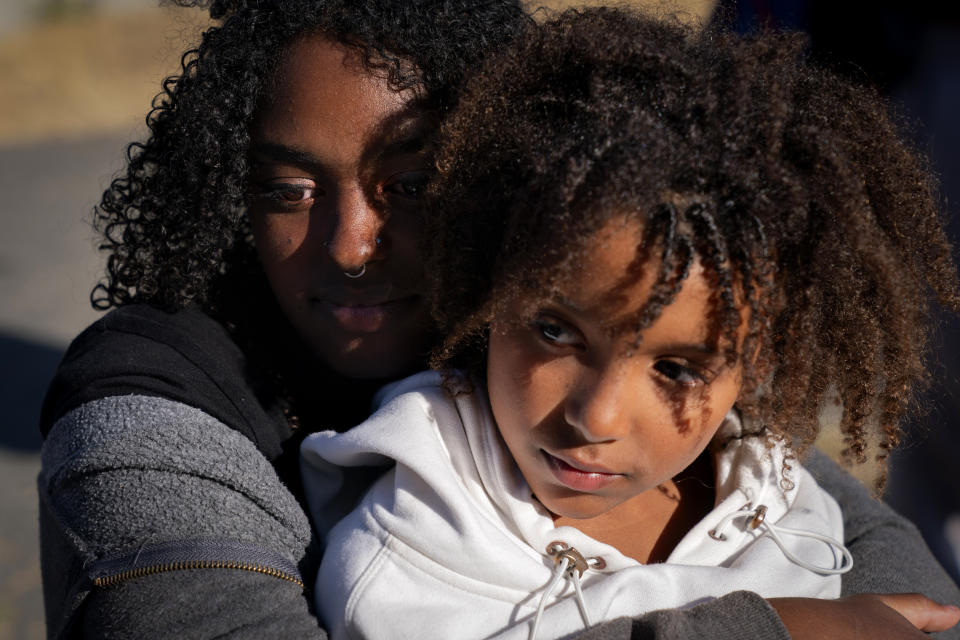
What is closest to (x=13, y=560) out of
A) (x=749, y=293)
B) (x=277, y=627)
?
(x=277, y=627)

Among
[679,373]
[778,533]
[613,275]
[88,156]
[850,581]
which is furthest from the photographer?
[88,156]

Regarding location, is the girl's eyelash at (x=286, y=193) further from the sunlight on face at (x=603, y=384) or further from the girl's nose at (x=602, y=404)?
the girl's nose at (x=602, y=404)

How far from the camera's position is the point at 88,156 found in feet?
28.0

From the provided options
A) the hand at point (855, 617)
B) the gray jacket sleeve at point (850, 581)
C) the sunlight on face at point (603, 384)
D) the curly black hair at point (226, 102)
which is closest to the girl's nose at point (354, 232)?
the curly black hair at point (226, 102)

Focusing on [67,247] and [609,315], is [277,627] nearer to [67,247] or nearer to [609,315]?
[609,315]

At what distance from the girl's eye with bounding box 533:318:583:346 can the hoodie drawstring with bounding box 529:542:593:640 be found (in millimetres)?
377

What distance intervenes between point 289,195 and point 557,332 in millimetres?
713

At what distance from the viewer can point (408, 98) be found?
69.1 inches

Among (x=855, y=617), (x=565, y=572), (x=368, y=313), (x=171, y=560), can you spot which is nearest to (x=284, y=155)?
(x=368, y=313)

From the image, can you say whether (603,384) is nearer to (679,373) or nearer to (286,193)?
(679,373)

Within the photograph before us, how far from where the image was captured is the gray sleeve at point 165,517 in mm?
1370

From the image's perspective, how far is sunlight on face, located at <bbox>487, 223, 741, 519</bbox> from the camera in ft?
4.41

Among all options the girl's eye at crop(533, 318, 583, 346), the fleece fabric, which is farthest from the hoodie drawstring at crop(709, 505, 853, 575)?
the girl's eye at crop(533, 318, 583, 346)

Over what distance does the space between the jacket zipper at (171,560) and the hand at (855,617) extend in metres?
0.88
